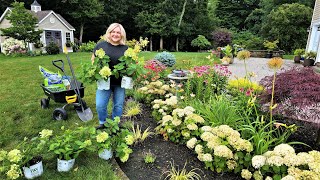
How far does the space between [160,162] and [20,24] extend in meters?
14.4

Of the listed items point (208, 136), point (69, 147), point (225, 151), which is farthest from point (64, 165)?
point (225, 151)

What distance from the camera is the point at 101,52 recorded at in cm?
253

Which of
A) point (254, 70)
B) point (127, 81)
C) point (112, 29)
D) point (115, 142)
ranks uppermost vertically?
point (112, 29)

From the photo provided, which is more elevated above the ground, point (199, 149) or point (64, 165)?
point (199, 149)

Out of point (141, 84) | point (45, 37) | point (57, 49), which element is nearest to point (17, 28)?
point (57, 49)

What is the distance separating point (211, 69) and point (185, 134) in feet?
7.11

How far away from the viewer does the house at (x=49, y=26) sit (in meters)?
17.5

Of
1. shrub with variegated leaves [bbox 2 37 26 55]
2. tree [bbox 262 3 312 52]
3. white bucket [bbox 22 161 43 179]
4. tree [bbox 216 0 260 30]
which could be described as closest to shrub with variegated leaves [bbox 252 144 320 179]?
white bucket [bbox 22 161 43 179]

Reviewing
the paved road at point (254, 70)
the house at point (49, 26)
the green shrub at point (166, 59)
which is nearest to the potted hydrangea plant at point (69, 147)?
the paved road at point (254, 70)

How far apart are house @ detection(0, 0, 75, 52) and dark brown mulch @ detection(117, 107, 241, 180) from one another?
16.9m

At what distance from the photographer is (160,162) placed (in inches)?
97.2

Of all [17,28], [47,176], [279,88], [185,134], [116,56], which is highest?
[17,28]

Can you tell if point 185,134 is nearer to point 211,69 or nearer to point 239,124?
point 239,124

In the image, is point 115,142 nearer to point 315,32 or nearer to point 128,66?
point 128,66
